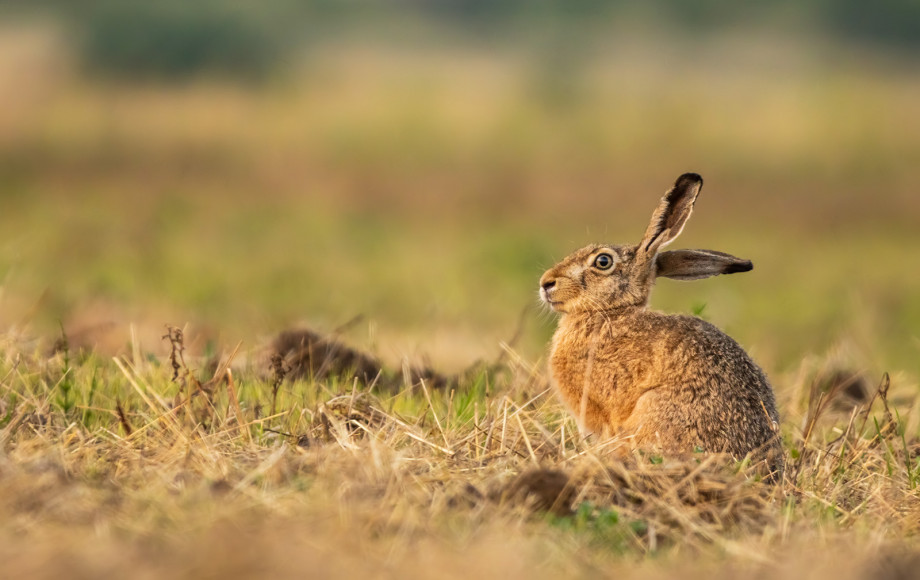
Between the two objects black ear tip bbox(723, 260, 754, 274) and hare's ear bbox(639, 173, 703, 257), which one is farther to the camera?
hare's ear bbox(639, 173, 703, 257)

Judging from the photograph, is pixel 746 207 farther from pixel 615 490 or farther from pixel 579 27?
pixel 579 27

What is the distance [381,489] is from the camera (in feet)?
13.8

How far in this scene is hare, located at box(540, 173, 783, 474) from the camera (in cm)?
513

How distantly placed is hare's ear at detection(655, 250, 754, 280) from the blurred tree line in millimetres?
24536

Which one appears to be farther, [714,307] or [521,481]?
[714,307]

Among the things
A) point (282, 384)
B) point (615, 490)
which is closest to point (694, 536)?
point (615, 490)

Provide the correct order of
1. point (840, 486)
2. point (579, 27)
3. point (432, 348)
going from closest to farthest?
point (840, 486) < point (432, 348) < point (579, 27)

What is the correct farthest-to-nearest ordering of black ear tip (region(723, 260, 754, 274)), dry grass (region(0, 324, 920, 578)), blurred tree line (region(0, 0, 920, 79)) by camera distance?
blurred tree line (region(0, 0, 920, 79)) < black ear tip (region(723, 260, 754, 274)) < dry grass (region(0, 324, 920, 578))

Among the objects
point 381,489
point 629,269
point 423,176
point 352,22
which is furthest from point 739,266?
point 352,22

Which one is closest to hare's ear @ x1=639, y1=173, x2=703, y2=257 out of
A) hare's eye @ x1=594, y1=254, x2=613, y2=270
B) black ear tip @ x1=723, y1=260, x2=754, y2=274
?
hare's eye @ x1=594, y1=254, x2=613, y2=270

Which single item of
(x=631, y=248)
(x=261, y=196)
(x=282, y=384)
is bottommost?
(x=261, y=196)

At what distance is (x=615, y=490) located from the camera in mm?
4520

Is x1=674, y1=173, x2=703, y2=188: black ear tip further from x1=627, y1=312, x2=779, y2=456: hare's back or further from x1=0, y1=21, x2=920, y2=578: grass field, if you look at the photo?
x1=0, y1=21, x2=920, y2=578: grass field

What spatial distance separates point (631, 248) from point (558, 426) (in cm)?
93
